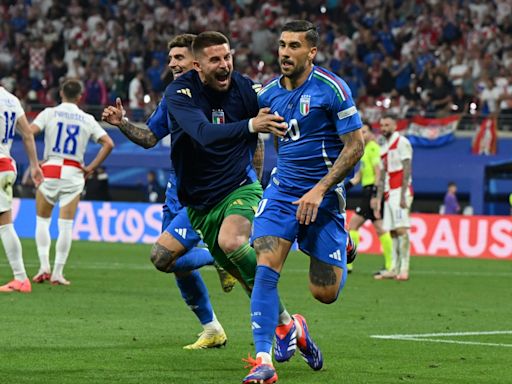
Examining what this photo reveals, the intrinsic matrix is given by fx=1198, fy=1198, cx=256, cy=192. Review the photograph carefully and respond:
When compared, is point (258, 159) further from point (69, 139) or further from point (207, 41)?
point (69, 139)

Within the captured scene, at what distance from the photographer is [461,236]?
78.3 feet

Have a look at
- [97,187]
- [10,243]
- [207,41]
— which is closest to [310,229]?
[207,41]

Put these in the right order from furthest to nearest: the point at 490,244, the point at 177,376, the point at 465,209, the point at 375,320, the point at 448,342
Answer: the point at 465,209 < the point at 490,244 < the point at 375,320 < the point at 448,342 < the point at 177,376

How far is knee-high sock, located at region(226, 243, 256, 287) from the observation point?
26.1 feet

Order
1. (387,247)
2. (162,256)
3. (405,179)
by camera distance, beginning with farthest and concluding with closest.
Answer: (387,247) < (405,179) < (162,256)

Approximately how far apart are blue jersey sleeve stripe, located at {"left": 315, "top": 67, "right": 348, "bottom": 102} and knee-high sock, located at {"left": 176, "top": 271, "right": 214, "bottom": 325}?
215 cm

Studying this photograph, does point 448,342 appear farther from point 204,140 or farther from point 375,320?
point 204,140

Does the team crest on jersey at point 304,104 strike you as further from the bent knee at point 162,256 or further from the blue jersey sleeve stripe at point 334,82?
the bent knee at point 162,256

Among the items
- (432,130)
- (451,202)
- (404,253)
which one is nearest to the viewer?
(404,253)

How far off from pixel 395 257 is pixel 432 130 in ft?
29.3

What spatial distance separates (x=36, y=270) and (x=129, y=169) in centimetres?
1238

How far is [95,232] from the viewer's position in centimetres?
2672

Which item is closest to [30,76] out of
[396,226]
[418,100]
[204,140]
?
[418,100]

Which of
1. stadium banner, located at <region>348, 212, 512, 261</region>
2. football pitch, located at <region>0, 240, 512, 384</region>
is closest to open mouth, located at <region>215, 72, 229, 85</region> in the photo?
football pitch, located at <region>0, 240, 512, 384</region>
